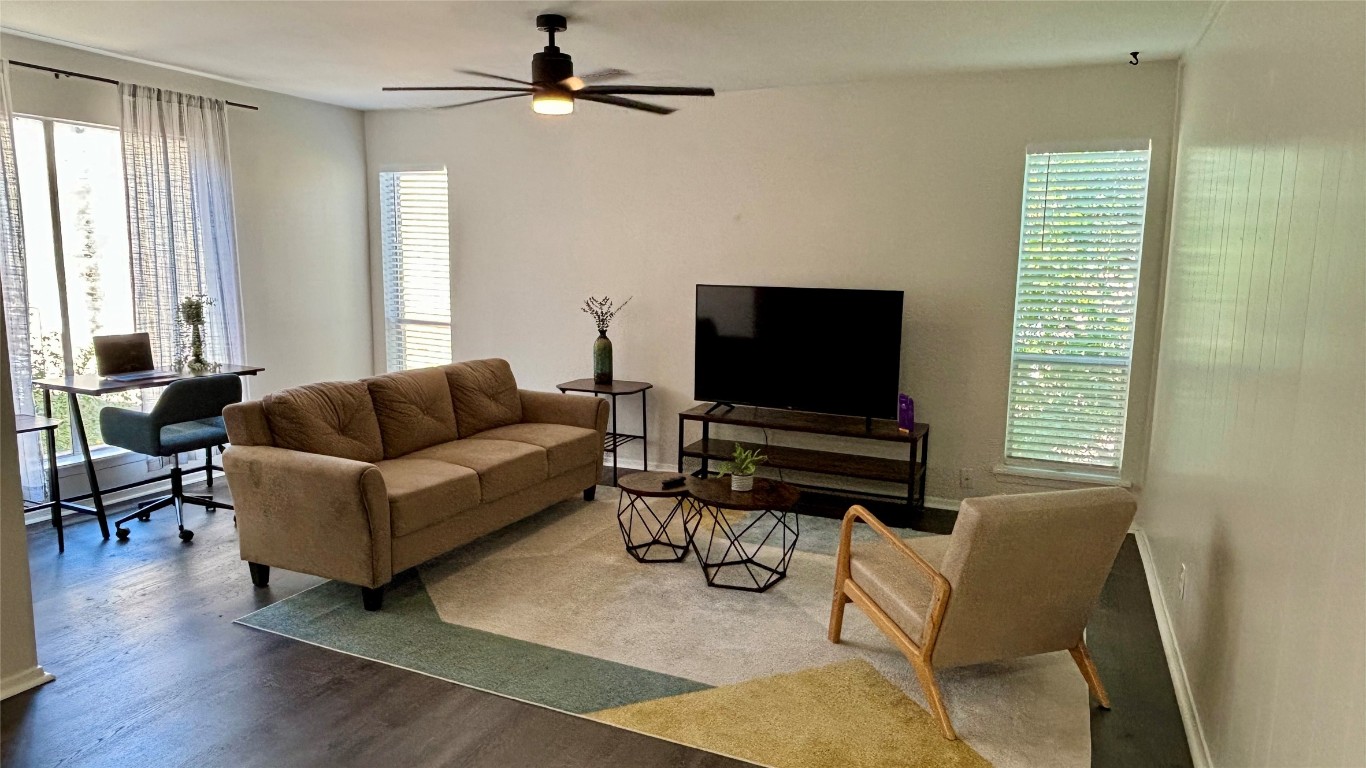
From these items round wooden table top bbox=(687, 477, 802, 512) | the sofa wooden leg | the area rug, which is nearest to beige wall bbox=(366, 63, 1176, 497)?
round wooden table top bbox=(687, 477, 802, 512)

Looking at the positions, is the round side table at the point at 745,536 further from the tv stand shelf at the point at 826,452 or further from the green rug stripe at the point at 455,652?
the green rug stripe at the point at 455,652

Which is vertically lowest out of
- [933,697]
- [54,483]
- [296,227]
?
[933,697]

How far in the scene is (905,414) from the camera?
5082 mm

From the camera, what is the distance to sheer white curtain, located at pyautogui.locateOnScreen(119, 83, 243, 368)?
5148mm

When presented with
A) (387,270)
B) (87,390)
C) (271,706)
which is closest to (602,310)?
(387,270)

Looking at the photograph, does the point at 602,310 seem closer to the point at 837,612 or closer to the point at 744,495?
the point at 744,495

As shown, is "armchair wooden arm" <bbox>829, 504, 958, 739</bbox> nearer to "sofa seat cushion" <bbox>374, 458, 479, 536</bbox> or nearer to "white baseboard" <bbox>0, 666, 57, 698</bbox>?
"sofa seat cushion" <bbox>374, 458, 479, 536</bbox>

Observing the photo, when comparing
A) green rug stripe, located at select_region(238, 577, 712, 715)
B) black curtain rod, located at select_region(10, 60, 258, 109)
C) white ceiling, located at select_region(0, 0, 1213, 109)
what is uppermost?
white ceiling, located at select_region(0, 0, 1213, 109)

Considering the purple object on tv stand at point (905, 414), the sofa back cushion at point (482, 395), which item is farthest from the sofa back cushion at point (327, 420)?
the purple object on tv stand at point (905, 414)

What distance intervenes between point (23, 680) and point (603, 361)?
3637 millimetres

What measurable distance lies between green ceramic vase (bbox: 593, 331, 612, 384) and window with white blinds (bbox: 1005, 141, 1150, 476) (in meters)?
2.66

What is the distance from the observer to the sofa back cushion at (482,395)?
506cm

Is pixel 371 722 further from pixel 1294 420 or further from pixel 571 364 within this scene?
pixel 571 364

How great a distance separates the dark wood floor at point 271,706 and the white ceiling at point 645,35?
106 inches
